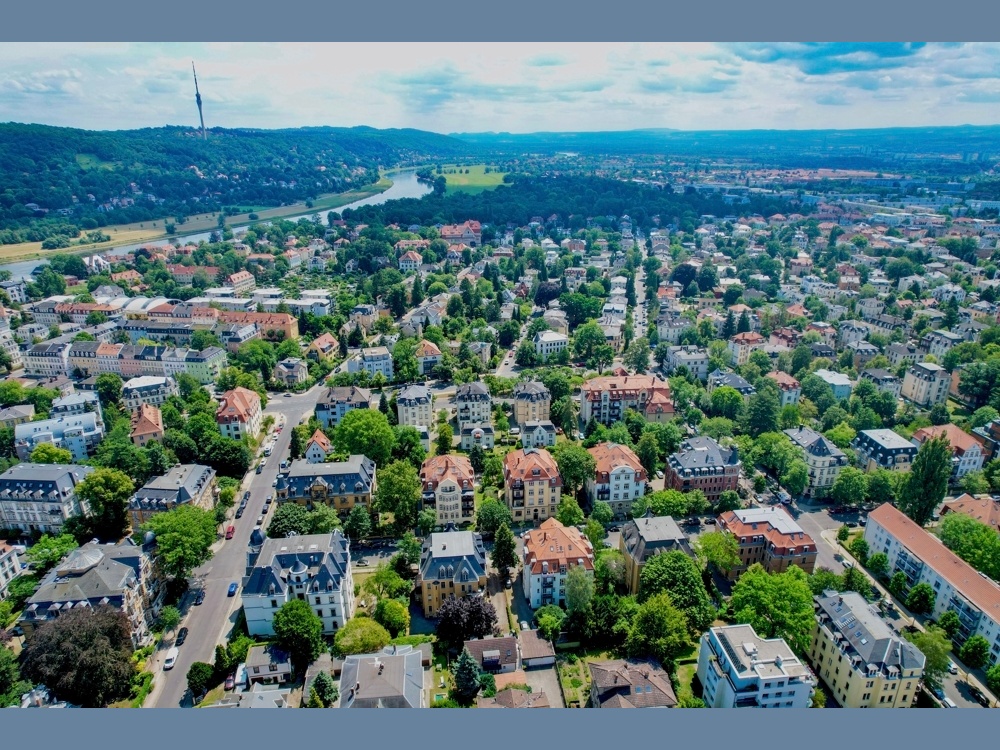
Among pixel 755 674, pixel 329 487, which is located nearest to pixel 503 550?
pixel 329 487

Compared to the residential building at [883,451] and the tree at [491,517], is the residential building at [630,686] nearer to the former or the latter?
the tree at [491,517]

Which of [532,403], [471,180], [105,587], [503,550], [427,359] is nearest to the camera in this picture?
[105,587]

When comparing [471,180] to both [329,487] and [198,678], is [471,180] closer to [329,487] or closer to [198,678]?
[329,487]

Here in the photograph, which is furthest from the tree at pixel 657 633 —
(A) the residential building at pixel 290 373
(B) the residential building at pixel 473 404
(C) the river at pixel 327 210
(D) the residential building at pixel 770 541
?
(C) the river at pixel 327 210

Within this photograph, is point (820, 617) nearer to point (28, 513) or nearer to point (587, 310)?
point (28, 513)

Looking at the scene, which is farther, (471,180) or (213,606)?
(471,180)

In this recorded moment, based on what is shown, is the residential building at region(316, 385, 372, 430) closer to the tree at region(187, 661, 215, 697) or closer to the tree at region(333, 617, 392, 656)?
the tree at region(333, 617, 392, 656)

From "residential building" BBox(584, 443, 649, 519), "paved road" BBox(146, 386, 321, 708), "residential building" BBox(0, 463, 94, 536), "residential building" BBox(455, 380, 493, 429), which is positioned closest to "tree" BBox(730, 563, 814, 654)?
"residential building" BBox(584, 443, 649, 519)
